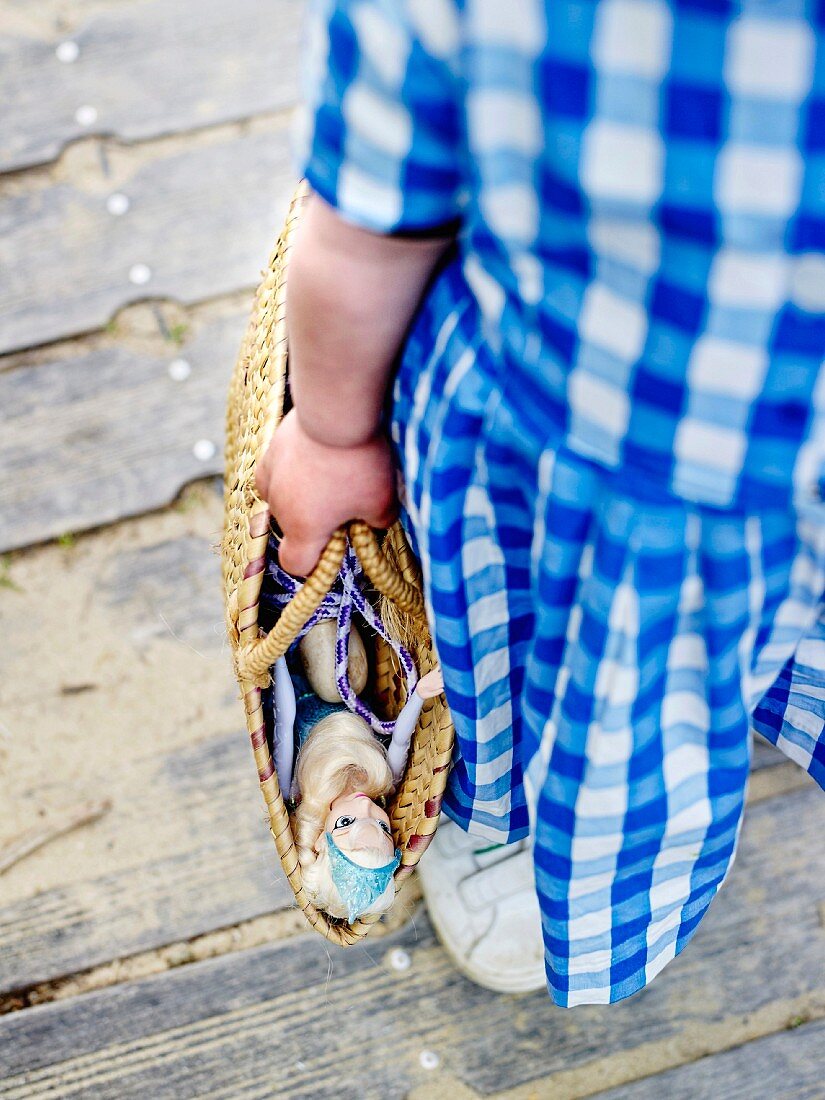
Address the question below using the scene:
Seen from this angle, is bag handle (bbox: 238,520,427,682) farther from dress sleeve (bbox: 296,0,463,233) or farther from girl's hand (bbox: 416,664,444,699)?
dress sleeve (bbox: 296,0,463,233)

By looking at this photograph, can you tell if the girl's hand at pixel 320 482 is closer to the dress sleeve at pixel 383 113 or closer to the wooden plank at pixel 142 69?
the dress sleeve at pixel 383 113

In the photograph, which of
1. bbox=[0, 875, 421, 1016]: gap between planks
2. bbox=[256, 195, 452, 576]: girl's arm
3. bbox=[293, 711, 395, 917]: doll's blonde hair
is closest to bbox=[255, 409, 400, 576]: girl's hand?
bbox=[256, 195, 452, 576]: girl's arm

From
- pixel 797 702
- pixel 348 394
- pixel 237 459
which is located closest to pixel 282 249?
pixel 237 459

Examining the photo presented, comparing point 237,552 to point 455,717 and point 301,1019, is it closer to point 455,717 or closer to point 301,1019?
point 455,717

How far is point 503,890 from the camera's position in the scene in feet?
3.32

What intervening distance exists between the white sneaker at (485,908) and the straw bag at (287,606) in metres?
0.20

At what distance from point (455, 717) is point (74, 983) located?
614mm

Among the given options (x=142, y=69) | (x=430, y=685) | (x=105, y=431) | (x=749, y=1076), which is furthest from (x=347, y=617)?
(x=142, y=69)

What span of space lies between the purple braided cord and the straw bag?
1cm

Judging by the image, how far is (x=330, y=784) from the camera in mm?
800

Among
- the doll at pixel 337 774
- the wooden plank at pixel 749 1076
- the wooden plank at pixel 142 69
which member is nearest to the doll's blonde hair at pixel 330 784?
the doll at pixel 337 774

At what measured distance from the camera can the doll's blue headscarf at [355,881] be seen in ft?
2.53

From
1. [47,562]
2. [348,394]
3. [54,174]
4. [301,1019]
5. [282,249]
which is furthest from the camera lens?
[54,174]

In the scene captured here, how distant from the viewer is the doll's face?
783mm
